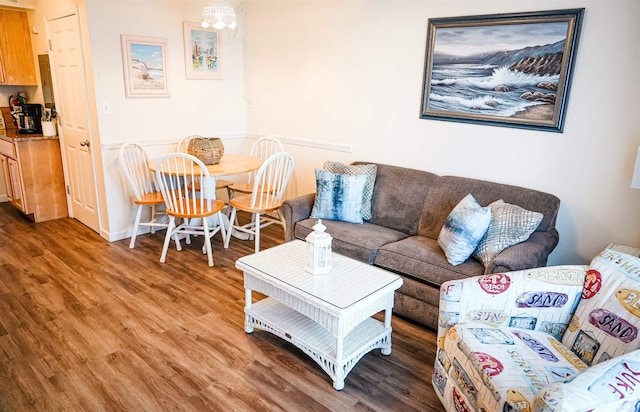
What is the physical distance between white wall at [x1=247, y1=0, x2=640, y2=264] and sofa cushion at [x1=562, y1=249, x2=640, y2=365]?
0.98 metres

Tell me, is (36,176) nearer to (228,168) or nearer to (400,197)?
(228,168)

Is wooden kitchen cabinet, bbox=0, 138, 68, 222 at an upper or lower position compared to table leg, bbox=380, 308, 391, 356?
upper

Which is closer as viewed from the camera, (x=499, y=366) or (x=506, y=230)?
(x=499, y=366)

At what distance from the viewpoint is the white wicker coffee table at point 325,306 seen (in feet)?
7.00

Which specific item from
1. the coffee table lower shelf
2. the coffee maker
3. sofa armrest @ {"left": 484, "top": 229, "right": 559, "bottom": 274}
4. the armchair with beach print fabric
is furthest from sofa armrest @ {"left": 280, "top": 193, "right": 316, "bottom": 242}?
the coffee maker

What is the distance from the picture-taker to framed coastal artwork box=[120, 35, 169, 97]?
3838 mm

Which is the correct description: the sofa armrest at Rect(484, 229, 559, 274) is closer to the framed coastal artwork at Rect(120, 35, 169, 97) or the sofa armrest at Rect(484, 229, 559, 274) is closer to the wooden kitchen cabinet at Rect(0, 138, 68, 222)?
the framed coastal artwork at Rect(120, 35, 169, 97)

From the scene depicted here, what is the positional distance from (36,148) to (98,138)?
1.14m

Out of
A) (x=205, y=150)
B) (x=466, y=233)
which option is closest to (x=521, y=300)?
(x=466, y=233)

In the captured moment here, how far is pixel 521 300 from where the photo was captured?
1.98 meters

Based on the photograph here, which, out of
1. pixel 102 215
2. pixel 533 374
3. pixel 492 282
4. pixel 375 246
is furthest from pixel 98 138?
pixel 533 374

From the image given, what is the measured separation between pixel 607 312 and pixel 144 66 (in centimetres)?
396

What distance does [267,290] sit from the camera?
95.5 inches

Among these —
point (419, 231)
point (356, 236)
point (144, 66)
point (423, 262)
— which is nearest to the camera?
point (423, 262)
